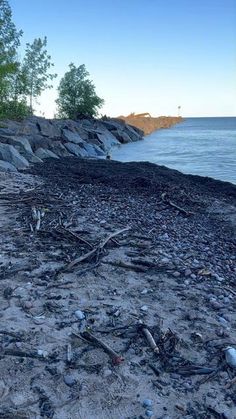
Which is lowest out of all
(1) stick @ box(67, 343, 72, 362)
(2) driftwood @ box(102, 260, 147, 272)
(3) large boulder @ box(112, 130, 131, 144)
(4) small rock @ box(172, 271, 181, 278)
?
(3) large boulder @ box(112, 130, 131, 144)

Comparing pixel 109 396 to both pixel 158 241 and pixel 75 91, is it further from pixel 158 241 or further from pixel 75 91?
pixel 75 91

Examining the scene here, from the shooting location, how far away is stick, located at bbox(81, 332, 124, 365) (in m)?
3.99

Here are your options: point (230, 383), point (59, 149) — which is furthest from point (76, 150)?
point (230, 383)

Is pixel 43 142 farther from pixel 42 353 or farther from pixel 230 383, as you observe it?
pixel 230 383

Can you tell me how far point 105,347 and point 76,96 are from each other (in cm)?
5647

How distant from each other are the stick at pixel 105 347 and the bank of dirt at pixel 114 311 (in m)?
0.03

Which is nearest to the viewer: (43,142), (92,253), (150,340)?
(150,340)

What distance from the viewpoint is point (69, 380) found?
3666 mm

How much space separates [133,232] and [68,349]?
4.24 m

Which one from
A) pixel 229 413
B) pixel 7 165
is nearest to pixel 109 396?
pixel 229 413

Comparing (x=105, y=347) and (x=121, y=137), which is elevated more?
(x=105, y=347)

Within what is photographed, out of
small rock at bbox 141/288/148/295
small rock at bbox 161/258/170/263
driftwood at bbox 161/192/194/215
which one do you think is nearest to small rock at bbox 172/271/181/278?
small rock at bbox 161/258/170/263

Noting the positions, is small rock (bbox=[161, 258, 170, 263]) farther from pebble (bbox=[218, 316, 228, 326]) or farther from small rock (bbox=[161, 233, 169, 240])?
pebble (bbox=[218, 316, 228, 326])

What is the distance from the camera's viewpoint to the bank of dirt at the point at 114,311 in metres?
3.51
